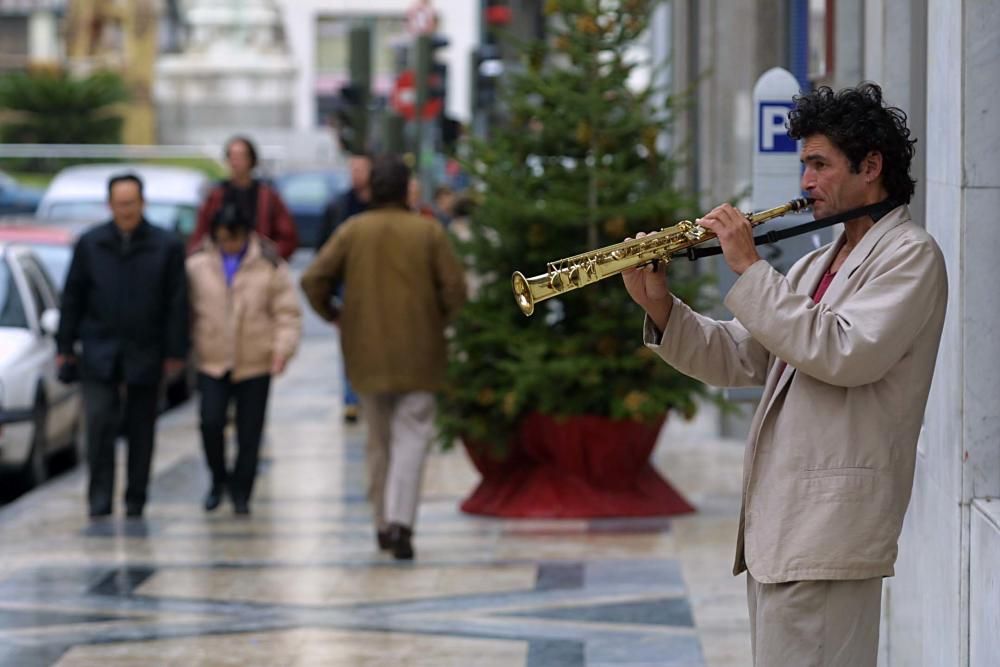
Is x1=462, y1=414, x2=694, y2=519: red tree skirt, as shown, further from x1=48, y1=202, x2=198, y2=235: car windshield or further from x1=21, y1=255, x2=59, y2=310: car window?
x1=48, y1=202, x2=198, y2=235: car windshield

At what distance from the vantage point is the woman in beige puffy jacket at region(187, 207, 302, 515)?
10.5 metres

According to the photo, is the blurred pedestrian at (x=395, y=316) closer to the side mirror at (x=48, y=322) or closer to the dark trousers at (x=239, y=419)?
the dark trousers at (x=239, y=419)

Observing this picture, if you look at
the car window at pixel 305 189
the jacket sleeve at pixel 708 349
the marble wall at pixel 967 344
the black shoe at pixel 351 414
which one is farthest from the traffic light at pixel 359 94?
the car window at pixel 305 189

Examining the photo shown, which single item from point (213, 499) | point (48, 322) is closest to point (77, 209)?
point (48, 322)

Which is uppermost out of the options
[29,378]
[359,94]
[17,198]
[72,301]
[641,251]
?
[359,94]

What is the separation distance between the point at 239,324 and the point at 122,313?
0.64 meters

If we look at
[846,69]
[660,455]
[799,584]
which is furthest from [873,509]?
[660,455]

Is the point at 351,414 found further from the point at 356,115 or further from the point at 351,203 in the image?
the point at 356,115

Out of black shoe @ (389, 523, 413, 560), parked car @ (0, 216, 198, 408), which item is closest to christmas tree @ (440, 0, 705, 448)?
black shoe @ (389, 523, 413, 560)

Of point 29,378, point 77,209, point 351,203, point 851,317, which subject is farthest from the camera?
point 77,209

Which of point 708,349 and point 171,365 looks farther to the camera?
point 171,365

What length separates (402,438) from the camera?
30.3 ft

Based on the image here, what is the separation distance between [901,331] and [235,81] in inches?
1989

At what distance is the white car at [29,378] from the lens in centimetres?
1189
